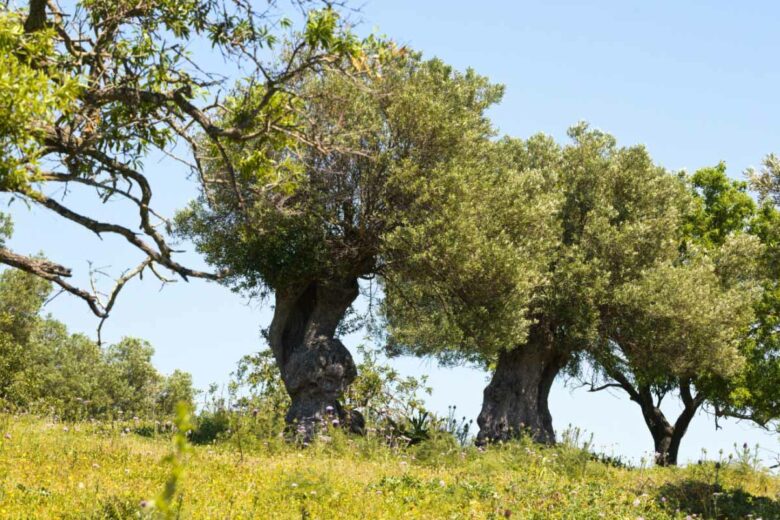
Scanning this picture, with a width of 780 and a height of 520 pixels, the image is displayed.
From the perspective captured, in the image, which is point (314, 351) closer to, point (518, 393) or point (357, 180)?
point (357, 180)

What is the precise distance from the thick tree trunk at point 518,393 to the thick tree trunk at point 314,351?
5.46m

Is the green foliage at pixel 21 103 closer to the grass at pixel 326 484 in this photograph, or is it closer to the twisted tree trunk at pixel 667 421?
the grass at pixel 326 484

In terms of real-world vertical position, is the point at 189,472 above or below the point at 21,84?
below

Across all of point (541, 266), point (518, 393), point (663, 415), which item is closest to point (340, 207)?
point (541, 266)

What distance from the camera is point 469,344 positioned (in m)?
27.1

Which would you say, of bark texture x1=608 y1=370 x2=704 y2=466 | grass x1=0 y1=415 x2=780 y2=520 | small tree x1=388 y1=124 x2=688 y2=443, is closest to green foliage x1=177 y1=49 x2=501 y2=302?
small tree x1=388 y1=124 x2=688 y2=443

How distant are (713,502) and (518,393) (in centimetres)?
1433

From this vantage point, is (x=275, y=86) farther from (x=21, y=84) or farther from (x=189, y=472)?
(x=189, y=472)

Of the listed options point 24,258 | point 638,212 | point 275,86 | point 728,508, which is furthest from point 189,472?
point 638,212

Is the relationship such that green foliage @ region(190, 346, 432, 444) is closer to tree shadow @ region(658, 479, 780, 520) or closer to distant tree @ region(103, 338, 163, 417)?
tree shadow @ region(658, 479, 780, 520)

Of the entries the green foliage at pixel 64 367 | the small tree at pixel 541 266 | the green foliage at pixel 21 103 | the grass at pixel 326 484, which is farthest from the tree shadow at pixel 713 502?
the green foliage at pixel 64 367

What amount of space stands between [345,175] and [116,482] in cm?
1391

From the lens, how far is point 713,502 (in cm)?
1595

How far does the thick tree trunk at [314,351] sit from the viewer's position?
24.9 m
